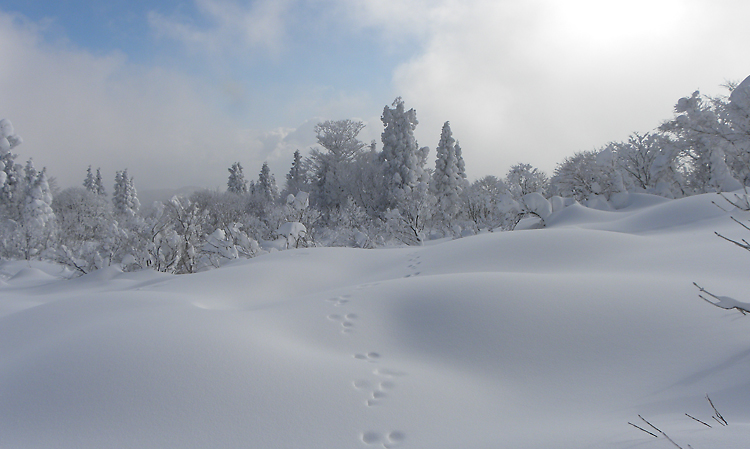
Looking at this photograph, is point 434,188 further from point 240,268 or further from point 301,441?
point 301,441

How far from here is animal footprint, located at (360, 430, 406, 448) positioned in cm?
223

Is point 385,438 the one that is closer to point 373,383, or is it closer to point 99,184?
point 373,383

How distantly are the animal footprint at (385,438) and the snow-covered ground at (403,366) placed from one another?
0.01 metres

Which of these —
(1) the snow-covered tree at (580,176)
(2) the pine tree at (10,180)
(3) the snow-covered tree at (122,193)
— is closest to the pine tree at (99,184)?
(3) the snow-covered tree at (122,193)

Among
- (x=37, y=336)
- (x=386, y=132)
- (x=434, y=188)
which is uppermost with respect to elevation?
(x=386, y=132)

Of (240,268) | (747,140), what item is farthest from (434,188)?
(240,268)

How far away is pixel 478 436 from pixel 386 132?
97.4ft

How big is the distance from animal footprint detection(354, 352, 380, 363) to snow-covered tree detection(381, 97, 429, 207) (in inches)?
952

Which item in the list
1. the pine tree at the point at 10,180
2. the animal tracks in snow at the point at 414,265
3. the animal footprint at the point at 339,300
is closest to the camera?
the animal footprint at the point at 339,300

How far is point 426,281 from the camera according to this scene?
16.5ft

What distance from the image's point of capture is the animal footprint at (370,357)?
3.36 metres

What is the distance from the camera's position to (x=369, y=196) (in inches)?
1208

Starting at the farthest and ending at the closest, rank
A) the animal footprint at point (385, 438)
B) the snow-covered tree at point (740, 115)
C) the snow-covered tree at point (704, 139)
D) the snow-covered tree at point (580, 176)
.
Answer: the snow-covered tree at point (580, 176), the snow-covered tree at point (704, 139), the snow-covered tree at point (740, 115), the animal footprint at point (385, 438)

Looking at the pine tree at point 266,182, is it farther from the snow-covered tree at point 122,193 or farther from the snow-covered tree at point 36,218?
the snow-covered tree at point 36,218
